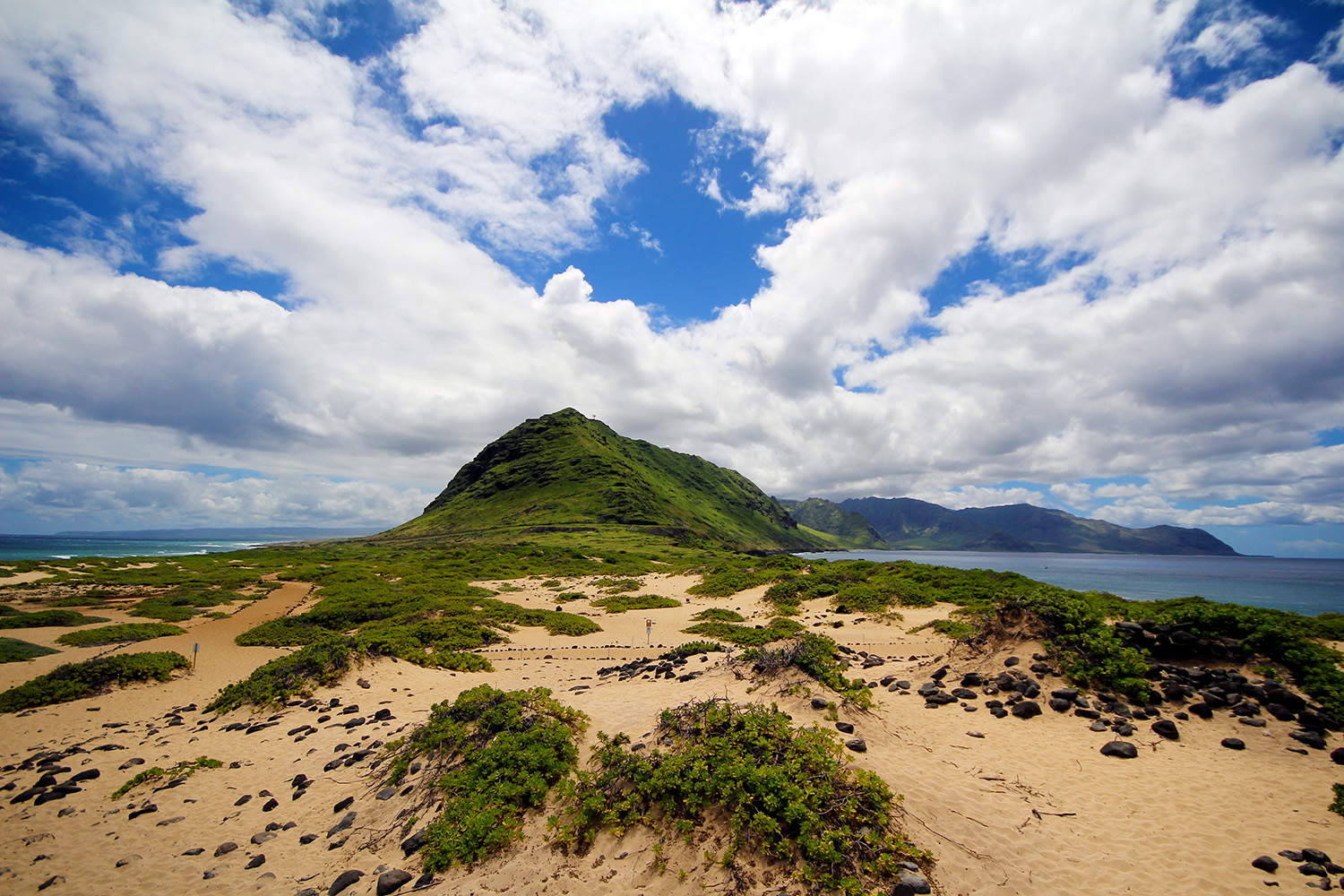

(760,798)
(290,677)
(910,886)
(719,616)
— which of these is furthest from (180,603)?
(910,886)

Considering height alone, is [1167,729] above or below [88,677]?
above

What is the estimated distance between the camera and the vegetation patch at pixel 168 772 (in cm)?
1091

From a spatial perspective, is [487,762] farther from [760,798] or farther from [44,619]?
[44,619]

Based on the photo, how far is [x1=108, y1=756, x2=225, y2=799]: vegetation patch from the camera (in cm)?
1091

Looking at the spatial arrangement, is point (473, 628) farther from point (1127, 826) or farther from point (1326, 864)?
point (1326, 864)

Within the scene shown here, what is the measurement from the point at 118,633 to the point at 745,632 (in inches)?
1198

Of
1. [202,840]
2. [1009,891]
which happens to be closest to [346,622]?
[202,840]

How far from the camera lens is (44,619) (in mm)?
27594

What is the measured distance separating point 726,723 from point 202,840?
390 inches

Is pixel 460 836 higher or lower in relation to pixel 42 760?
higher

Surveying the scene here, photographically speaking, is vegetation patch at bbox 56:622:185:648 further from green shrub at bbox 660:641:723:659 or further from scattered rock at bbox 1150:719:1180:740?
scattered rock at bbox 1150:719:1180:740

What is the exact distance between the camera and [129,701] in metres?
16.5

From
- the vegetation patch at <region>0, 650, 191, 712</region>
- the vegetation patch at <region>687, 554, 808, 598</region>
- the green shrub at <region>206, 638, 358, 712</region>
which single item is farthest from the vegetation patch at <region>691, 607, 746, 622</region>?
the vegetation patch at <region>0, 650, 191, 712</region>

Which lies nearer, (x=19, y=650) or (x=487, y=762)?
(x=487, y=762)
